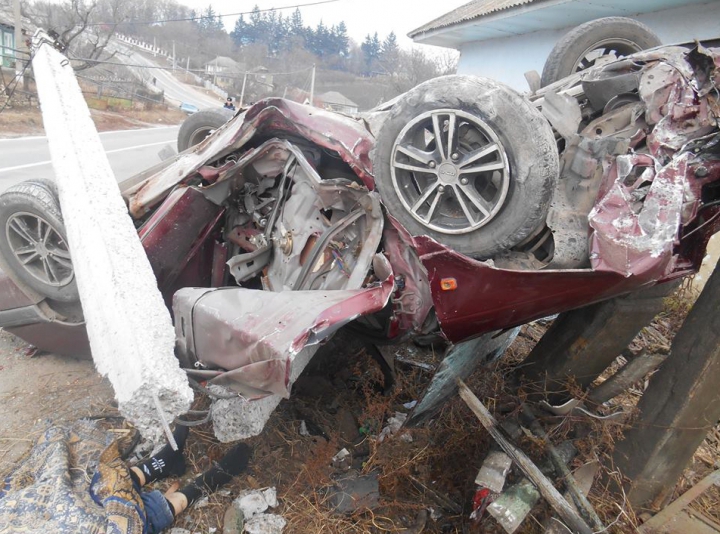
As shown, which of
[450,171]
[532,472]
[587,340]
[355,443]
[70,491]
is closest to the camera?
[450,171]

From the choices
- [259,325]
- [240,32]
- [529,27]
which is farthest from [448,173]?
[240,32]

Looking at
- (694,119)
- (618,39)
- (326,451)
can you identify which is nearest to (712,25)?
(618,39)

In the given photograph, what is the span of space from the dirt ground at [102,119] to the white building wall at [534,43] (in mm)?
13661

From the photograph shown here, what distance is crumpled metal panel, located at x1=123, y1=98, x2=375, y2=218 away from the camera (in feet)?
9.14

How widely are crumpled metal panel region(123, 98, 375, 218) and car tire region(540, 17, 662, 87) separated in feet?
5.60

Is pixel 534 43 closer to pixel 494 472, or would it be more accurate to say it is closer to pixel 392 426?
pixel 392 426

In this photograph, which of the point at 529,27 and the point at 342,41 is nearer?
the point at 529,27

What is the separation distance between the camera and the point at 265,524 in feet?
8.86

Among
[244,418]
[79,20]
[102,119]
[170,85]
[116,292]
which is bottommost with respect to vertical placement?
[244,418]

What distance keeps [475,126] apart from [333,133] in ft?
2.94

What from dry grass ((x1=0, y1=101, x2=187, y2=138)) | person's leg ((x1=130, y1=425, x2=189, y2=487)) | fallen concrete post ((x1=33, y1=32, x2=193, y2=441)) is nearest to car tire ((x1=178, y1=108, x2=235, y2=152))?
fallen concrete post ((x1=33, y1=32, x2=193, y2=441))

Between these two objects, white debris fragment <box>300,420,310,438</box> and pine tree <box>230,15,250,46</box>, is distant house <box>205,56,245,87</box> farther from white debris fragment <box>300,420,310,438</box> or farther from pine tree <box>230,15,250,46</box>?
white debris fragment <box>300,420,310,438</box>

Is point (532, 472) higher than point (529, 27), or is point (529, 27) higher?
point (529, 27)

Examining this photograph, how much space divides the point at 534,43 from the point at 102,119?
20816mm
